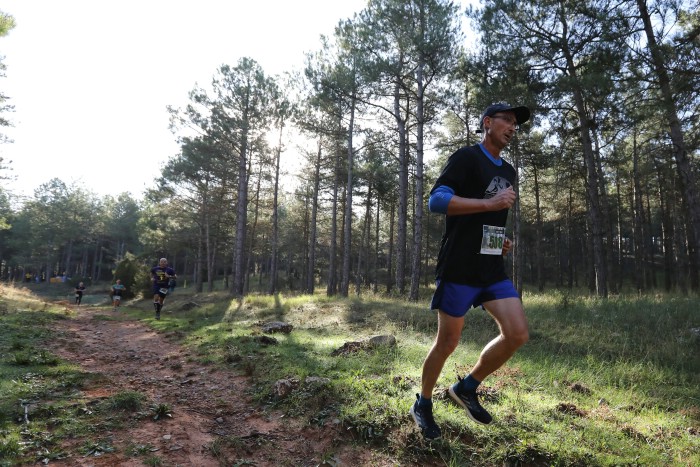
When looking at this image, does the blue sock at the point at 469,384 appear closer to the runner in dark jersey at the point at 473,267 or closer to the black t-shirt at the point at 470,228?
the runner in dark jersey at the point at 473,267

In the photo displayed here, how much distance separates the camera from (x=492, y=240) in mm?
2617

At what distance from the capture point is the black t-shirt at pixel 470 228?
100 inches

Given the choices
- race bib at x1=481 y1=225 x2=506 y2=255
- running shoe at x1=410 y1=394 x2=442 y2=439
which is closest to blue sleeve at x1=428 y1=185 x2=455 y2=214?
race bib at x1=481 y1=225 x2=506 y2=255

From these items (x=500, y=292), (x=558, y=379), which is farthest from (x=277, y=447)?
(x=558, y=379)

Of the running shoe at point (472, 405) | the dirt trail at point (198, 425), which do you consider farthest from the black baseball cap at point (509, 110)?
the dirt trail at point (198, 425)

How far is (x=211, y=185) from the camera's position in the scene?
26.8 metres

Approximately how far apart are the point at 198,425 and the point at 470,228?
2.95m

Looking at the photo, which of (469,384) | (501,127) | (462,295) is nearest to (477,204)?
(462,295)

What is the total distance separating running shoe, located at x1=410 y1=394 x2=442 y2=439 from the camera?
265 cm

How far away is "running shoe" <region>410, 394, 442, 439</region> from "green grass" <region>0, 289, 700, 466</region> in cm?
7

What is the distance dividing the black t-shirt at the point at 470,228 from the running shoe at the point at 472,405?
33.8 inches

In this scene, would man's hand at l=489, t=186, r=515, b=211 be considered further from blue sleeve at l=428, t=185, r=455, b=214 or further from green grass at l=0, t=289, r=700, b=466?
green grass at l=0, t=289, r=700, b=466

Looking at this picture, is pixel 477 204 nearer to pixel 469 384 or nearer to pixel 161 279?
pixel 469 384

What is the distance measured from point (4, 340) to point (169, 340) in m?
2.60
